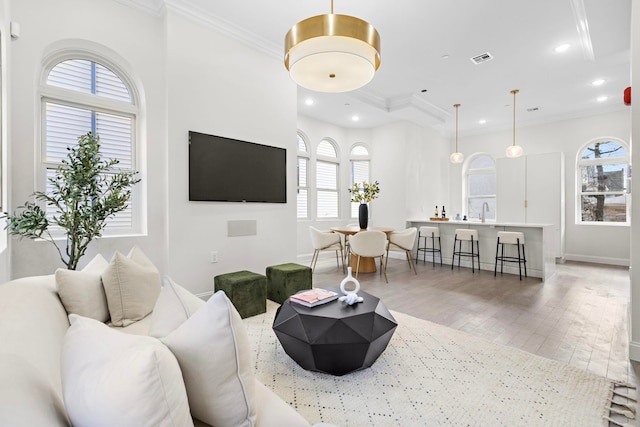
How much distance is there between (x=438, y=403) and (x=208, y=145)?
11.1ft

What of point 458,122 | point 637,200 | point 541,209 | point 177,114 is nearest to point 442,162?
point 458,122

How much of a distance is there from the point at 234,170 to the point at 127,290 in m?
2.23

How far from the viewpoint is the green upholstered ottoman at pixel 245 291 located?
10.3ft

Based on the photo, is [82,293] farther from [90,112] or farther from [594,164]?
[594,164]

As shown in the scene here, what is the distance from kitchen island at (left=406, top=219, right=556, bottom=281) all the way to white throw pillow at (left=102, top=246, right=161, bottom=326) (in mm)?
5468

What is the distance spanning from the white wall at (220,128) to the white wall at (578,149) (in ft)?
20.3

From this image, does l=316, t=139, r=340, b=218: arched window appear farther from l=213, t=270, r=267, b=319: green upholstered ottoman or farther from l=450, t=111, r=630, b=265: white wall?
l=450, t=111, r=630, b=265: white wall

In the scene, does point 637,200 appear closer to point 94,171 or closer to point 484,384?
point 484,384

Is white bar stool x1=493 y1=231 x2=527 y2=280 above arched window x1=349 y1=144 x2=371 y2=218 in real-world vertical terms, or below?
below

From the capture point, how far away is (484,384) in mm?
2035

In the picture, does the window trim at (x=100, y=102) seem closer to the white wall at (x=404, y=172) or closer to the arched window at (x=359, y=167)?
the arched window at (x=359, y=167)

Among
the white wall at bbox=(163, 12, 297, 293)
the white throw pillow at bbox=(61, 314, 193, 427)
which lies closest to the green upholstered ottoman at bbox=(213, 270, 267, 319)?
the white wall at bbox=(163, 12, 297, 293)

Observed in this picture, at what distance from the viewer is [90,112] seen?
129 inches

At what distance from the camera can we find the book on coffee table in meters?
2.32
